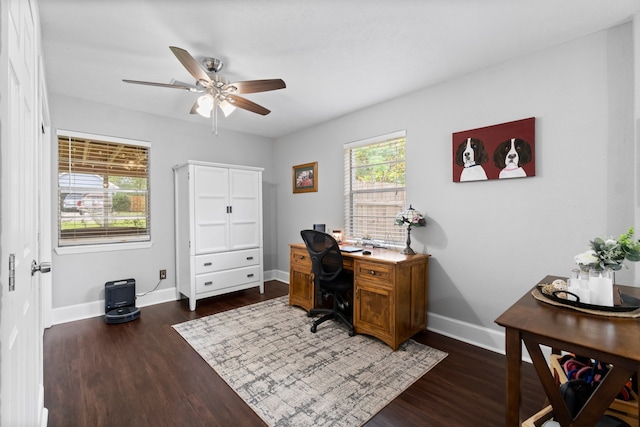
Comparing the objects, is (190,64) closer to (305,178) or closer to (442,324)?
(305,178)

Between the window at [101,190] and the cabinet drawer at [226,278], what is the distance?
39.4 inches

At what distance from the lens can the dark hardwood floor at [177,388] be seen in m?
1.75

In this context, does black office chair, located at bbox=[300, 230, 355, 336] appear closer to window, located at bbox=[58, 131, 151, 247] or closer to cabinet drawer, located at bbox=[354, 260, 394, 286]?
cabinet drawer, located at bbox=[354, 260, 394, 286]

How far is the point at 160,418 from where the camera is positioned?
1.75 m

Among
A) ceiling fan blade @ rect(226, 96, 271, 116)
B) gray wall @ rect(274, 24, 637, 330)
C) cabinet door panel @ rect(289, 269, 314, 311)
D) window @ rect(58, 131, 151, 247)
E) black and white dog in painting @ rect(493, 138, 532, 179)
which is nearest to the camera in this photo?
gray wall @ rect(274, 24, 637, 330)

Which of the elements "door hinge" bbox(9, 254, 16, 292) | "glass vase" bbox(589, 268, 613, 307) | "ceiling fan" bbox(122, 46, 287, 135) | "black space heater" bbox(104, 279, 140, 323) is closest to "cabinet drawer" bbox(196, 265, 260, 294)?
"black space heater" bbox(104, 279, 140, 323)

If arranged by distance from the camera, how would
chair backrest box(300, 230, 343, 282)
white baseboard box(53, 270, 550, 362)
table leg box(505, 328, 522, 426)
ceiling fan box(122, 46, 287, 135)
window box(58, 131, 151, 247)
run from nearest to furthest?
table leg box(505, 328, 522, 426) < ceiling fan box(122, 46, 287, 135) < white baseboard box(53, 270, 550, 362) < chair backrest box(300, 230, 343, 282) < window box(58, 131, 151, 247)

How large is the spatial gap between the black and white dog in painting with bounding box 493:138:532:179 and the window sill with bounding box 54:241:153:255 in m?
4.12

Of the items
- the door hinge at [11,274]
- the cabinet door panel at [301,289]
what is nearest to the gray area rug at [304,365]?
the cabinet door panel at [301,289]

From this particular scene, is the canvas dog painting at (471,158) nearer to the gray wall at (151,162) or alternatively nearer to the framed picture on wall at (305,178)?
the framed picture on wall at (305,178)

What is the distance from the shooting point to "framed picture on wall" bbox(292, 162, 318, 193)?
170 inches

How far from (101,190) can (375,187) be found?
338 centimetres

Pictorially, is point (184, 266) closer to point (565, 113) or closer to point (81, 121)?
point (81, 121)

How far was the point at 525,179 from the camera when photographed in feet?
7.84
